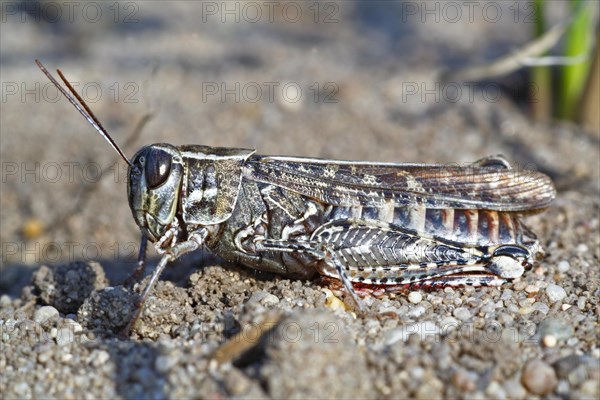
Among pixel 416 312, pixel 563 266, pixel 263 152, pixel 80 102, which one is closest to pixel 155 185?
pixel 80 102

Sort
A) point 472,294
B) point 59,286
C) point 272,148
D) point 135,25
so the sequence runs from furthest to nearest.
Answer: point 135,25 < point 272,148 < point 59,286 < point 472,294

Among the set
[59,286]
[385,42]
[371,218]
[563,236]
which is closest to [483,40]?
[385,42]

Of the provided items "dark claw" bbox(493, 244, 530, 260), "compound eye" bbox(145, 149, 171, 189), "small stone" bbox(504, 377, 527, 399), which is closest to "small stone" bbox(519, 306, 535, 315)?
"dark claw" bbox(493, 244, 530, 260)

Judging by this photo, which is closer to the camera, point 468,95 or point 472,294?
point 472,294

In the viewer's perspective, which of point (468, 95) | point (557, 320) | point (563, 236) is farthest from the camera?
point (468, 95)

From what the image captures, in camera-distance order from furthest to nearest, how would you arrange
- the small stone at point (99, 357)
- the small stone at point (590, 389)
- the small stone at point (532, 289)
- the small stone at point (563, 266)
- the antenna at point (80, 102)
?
the small stone at point (563, 266)
the small stone at point (532, 289)
the antenna at point (80, 102)
the small stone at point (99, 357)
the small stone at point (590, 389)

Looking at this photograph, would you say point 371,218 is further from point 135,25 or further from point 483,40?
point 135,25

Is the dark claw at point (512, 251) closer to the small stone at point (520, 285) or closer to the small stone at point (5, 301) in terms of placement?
the small stone at point (520, 285)

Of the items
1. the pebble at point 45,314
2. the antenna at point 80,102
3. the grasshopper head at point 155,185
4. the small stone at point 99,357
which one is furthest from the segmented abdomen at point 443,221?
the pebble at point 45,314

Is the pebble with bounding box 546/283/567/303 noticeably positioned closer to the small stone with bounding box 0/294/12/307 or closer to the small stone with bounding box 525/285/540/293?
the small stone with bounding box 525/285/540/293
